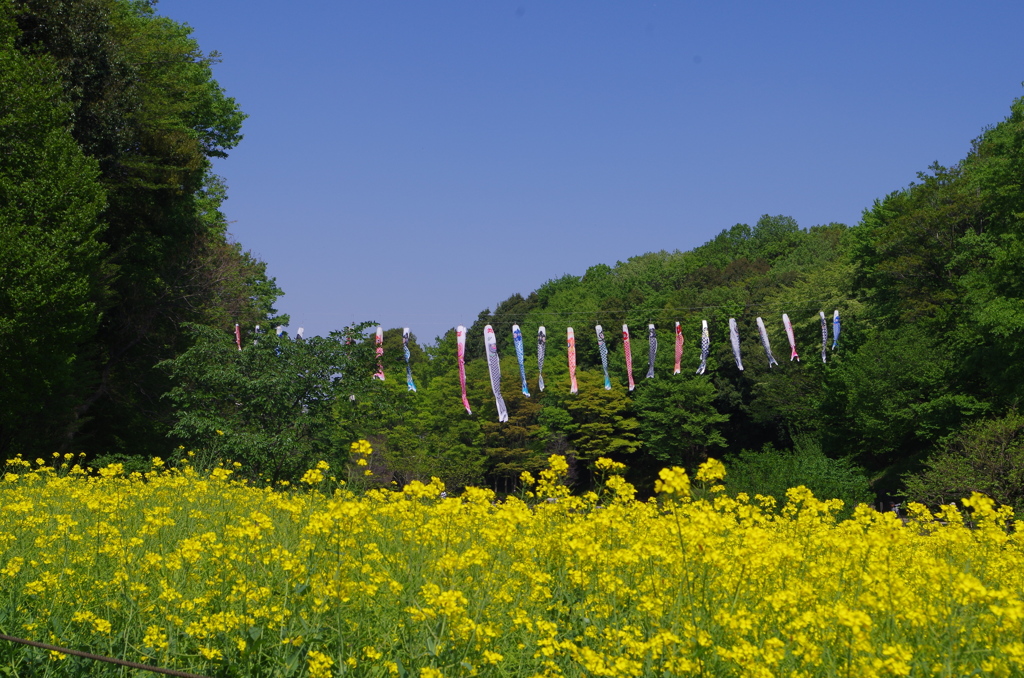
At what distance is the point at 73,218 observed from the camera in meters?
15.1

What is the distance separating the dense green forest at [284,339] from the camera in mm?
15227

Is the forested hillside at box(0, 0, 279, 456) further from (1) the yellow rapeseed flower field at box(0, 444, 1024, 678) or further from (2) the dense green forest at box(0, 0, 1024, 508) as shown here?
(1) the yellow rapeseed flower field at box(0, 444, 1024, 678)

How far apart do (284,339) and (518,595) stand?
47.5 ft

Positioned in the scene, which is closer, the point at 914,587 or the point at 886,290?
the point at 914,587

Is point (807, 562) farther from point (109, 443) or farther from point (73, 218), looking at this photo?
point (109, 443)

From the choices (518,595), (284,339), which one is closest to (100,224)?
(284,339)

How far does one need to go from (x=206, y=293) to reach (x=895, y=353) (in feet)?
81.0

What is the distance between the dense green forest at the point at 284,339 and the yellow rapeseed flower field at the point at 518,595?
127 centimetres

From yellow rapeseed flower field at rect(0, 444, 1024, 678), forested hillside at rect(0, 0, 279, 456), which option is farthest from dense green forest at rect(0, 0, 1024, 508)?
yellow rapeseed flower field at rect(0, 444, 1024, 678)

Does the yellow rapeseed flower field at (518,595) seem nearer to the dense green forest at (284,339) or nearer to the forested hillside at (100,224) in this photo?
the dense green forest at (284,339)

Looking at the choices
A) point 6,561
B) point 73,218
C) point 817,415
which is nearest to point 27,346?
point 73,218

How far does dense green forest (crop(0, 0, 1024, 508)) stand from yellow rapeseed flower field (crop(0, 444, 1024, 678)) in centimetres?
127

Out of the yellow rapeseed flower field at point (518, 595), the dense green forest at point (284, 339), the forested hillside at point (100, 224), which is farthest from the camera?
the dense green forest at point (284, 339)

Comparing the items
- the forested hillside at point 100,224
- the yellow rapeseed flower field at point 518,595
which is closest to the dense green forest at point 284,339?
the forested hillside at point 100,224
